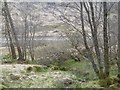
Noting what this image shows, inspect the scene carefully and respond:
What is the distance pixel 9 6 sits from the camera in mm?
2066

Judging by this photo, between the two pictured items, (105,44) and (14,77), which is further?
(105,44)

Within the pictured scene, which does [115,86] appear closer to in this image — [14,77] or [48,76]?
[48,76]

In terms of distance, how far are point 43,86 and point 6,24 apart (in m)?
0.58

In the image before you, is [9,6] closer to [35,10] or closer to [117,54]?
[35,10]

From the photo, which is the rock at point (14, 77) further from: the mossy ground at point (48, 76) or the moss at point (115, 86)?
the moss at point (115, 86)

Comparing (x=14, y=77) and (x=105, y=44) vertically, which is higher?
(x=105, y=44)

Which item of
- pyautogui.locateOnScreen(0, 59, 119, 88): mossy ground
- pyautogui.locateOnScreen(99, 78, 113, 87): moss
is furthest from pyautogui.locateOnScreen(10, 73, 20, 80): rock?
pyautogui.locateOnScreen(99, 78, 113, 87): moss

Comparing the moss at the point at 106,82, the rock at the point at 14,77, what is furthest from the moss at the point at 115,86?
the rock at the point at 14,77

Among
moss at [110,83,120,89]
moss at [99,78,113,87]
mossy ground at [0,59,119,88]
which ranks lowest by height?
moss at [110,83,120,89]

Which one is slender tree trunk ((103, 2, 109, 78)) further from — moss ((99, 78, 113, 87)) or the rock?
A: the rock

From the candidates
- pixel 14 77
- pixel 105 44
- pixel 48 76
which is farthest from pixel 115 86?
pixel 14 77

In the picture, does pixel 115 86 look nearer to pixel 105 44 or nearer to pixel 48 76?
pixel 105 44

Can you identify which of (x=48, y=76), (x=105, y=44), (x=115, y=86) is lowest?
(x=115, y=86)

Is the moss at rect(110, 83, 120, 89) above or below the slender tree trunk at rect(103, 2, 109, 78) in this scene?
below
